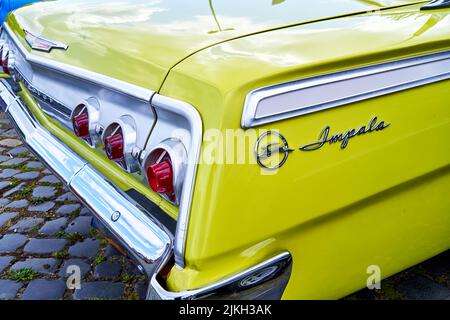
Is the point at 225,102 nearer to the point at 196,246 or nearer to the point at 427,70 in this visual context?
the point at 196,246

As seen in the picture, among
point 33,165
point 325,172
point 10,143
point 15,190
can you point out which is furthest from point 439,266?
point 10,143

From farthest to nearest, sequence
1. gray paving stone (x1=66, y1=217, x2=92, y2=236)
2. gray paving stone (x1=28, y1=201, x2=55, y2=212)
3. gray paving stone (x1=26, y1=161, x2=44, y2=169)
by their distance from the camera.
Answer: gray paving stone (x1=26, y1=161, x2=44, y2=169) → gray paving stone (x1=28, y1=201, x2=55, y2=212) → gray paving stone (x1=66, y1=217, x2=92, y2=236)

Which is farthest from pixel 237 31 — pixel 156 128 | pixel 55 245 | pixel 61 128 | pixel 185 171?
pixel 55 245

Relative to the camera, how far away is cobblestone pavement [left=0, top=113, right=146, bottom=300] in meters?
2.30

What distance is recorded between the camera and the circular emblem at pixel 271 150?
117cm

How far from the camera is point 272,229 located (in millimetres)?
1229

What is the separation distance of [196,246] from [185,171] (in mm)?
210

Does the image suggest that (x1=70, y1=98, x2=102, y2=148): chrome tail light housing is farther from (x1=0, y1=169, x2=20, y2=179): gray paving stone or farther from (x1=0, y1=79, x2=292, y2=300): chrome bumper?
(x1=0, y1=169, x2=20, y2=179): gray paving stone

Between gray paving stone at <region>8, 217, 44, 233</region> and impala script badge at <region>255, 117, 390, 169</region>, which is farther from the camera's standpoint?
gray paving stone at <region>8, 217, 44, 233</region>

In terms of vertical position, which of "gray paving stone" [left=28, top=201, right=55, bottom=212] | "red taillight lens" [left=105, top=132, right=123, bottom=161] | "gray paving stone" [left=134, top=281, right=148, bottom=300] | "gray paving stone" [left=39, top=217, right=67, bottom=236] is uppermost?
"red taillight lens" [left=105, top=132, right=123, bottom=161]

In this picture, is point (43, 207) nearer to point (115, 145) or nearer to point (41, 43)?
point (41, 43)

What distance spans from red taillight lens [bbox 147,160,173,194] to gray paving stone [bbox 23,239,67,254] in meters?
1.61

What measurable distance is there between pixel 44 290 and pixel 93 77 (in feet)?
4.13

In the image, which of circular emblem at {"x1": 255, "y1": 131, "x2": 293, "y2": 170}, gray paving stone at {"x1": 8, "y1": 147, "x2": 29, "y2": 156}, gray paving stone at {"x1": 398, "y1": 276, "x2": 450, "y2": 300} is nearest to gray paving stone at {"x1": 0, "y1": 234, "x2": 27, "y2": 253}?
gray paving stone at {"x1": 8, "y1": 147, "x2": 29, "y2": 156}
